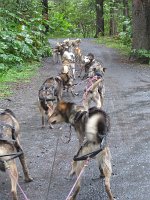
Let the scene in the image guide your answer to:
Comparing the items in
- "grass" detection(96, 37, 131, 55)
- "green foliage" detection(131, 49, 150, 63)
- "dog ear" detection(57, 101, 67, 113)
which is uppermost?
"dog ear" detection(57, 101, 67, 113)

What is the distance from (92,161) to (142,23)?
12.6 m

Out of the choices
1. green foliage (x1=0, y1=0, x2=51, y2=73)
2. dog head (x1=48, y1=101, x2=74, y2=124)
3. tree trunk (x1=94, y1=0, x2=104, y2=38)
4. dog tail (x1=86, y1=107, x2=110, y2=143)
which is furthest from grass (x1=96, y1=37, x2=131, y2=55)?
dog tail (x1=86, y1=107, x2=110, y2=143)

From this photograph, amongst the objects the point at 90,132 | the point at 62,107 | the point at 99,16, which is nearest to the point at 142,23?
the point at 62,107

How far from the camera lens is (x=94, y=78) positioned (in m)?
9.12

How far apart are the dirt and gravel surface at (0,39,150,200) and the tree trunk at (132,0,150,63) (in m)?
5.51

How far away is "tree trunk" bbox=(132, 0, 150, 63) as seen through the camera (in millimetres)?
17906

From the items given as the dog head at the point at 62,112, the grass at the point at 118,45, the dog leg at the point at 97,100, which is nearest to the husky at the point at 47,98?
the dog leg at the point at 97,100

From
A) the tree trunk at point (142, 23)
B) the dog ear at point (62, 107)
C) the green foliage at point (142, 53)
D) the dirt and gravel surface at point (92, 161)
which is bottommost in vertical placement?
the dirt and gravel surface at point (92, 161)

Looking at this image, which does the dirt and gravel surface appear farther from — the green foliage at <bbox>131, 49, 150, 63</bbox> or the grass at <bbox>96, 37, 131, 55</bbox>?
the grass at <bbox>96, 37, 131, 55</bbox>

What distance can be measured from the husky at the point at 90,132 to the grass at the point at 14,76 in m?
5.93

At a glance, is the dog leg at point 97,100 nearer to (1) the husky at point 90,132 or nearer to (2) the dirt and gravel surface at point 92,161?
(2) the dirt and gravel surface at point 92,161

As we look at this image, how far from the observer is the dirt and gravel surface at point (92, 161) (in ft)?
18.2

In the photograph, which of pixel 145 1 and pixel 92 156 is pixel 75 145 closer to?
pixel 92 156

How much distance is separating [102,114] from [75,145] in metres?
2.79
